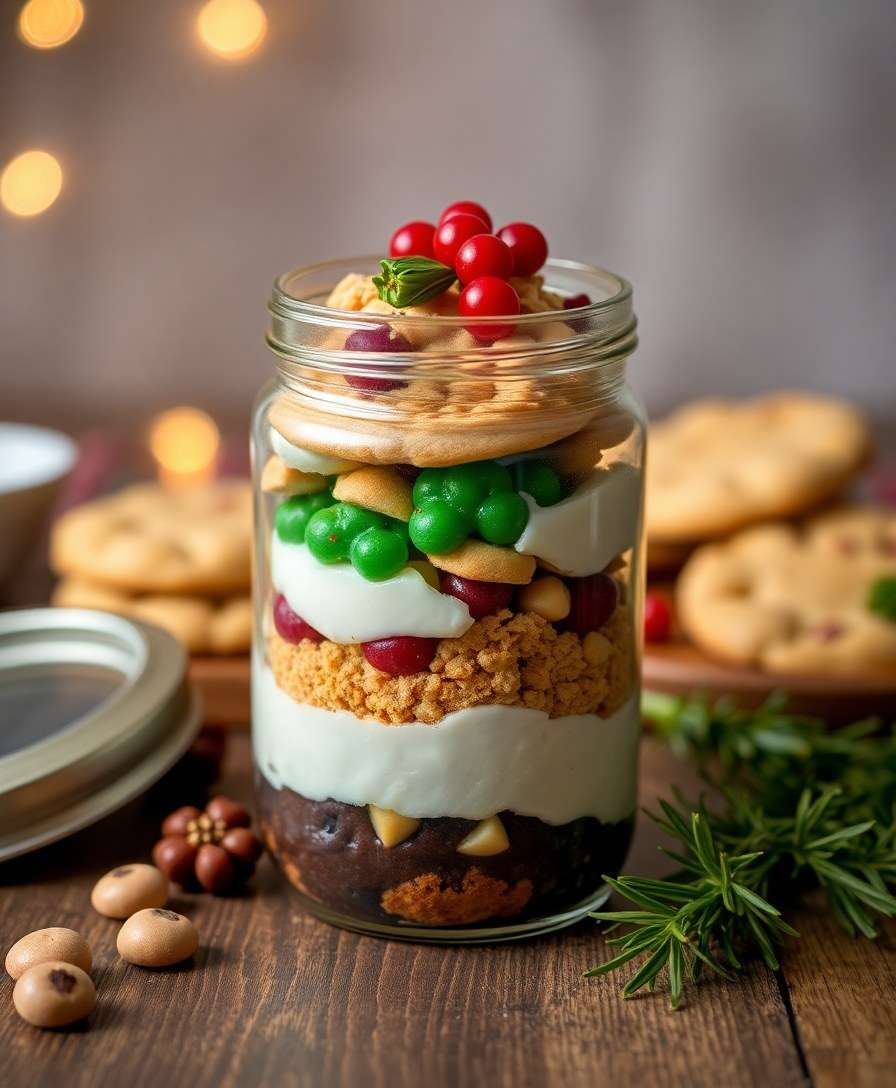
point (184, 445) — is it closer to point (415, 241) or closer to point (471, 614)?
point (415, 241)

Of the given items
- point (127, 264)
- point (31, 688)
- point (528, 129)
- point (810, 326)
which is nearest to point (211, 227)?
point (127, 264)

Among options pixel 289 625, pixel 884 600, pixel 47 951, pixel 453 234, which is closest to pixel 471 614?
pixel 289 625

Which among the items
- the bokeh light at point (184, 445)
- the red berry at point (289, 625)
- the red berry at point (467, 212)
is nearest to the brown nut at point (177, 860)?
the red berry at point (289, 625)

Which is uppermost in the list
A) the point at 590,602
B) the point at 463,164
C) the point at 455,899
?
the point at 463,164

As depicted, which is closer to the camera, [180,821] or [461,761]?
[461,761]

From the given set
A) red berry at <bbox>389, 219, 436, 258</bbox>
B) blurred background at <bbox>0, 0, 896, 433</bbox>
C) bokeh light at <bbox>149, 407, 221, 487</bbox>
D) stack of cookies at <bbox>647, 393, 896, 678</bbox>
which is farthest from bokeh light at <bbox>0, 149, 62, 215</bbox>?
red berry at <bbox>389, 219, 436, 258</bbox>

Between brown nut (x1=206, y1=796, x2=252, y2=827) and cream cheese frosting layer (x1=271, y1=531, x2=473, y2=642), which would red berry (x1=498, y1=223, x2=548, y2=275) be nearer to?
cream cheese frosting layer (x1=271, y1=531, x2=473, y2=642)

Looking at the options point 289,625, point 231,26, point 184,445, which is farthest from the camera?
point 184,445
